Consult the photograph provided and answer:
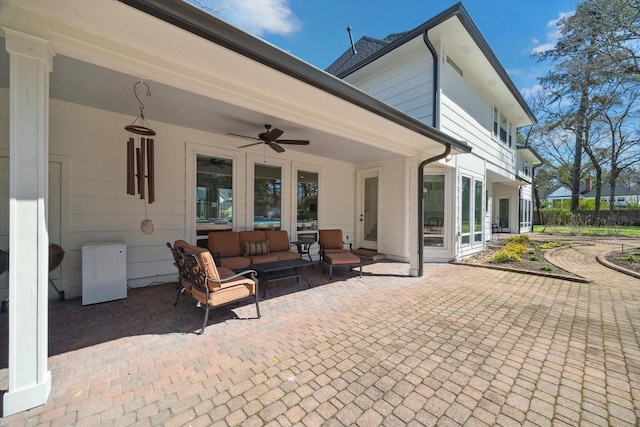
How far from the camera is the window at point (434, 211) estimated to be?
7055mm

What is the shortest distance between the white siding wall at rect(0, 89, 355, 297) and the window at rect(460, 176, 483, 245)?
6.37m

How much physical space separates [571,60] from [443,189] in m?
8.26

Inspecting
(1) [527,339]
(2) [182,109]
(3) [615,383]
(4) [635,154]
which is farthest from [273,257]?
(4) [635,154]

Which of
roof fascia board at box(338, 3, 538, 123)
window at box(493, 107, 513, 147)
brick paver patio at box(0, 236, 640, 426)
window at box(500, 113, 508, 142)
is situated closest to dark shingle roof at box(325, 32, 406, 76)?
roof fascia board at box(338, 3, 538, 123)

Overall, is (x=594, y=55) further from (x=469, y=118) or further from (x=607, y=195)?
(x=607, y=195)

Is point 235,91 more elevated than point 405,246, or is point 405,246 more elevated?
point 235,91

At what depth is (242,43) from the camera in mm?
2074

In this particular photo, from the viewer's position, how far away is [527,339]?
2.88 m

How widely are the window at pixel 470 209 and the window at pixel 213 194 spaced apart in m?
6.30

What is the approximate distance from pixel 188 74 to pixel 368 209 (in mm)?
6379

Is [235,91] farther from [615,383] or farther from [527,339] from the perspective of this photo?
[615,383]

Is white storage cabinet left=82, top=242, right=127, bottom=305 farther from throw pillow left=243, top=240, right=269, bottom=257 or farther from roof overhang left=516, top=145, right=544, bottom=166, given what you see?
roof overhang left=516, top=145, right=544, bottom=166

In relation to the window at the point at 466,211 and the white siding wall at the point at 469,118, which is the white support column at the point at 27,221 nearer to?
the white siding wall at the point at 469,118

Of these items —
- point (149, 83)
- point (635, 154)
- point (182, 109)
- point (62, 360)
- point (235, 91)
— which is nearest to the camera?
point (62, 360)
